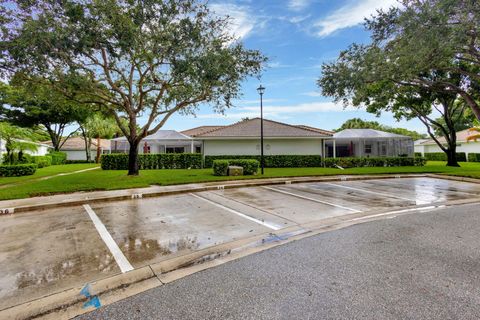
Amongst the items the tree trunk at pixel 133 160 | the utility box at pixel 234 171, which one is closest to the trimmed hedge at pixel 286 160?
the utility box at pixel 234 171

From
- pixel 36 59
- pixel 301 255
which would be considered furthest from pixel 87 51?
pixel 301 255

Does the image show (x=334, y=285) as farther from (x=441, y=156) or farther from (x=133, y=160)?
(x=441, y=156)

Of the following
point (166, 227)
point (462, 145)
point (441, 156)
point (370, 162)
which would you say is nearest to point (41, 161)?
point (166, 227)

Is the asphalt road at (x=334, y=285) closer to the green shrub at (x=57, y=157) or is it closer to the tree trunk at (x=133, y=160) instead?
the tree trunk at (x=133, y=160)

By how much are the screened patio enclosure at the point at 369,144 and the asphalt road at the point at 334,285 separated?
2184 centimetres

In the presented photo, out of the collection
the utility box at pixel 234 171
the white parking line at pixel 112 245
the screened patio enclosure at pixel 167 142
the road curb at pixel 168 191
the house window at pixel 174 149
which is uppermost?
the screened patio enclosure at pixel 167 142

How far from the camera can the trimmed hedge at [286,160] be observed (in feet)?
74.3

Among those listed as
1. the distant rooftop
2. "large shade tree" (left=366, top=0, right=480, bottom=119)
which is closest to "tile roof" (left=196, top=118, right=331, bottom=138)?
the distant rooftop

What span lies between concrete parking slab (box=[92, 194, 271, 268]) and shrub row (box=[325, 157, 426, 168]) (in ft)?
56.9

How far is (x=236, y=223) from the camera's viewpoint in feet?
19.2

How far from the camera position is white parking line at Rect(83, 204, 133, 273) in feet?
12.1

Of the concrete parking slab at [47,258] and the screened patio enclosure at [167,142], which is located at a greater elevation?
the screened patio enclosure at [167,142]

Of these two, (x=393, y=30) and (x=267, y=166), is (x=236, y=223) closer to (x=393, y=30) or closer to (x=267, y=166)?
(x=393, y=30)

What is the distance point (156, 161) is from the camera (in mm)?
21750
